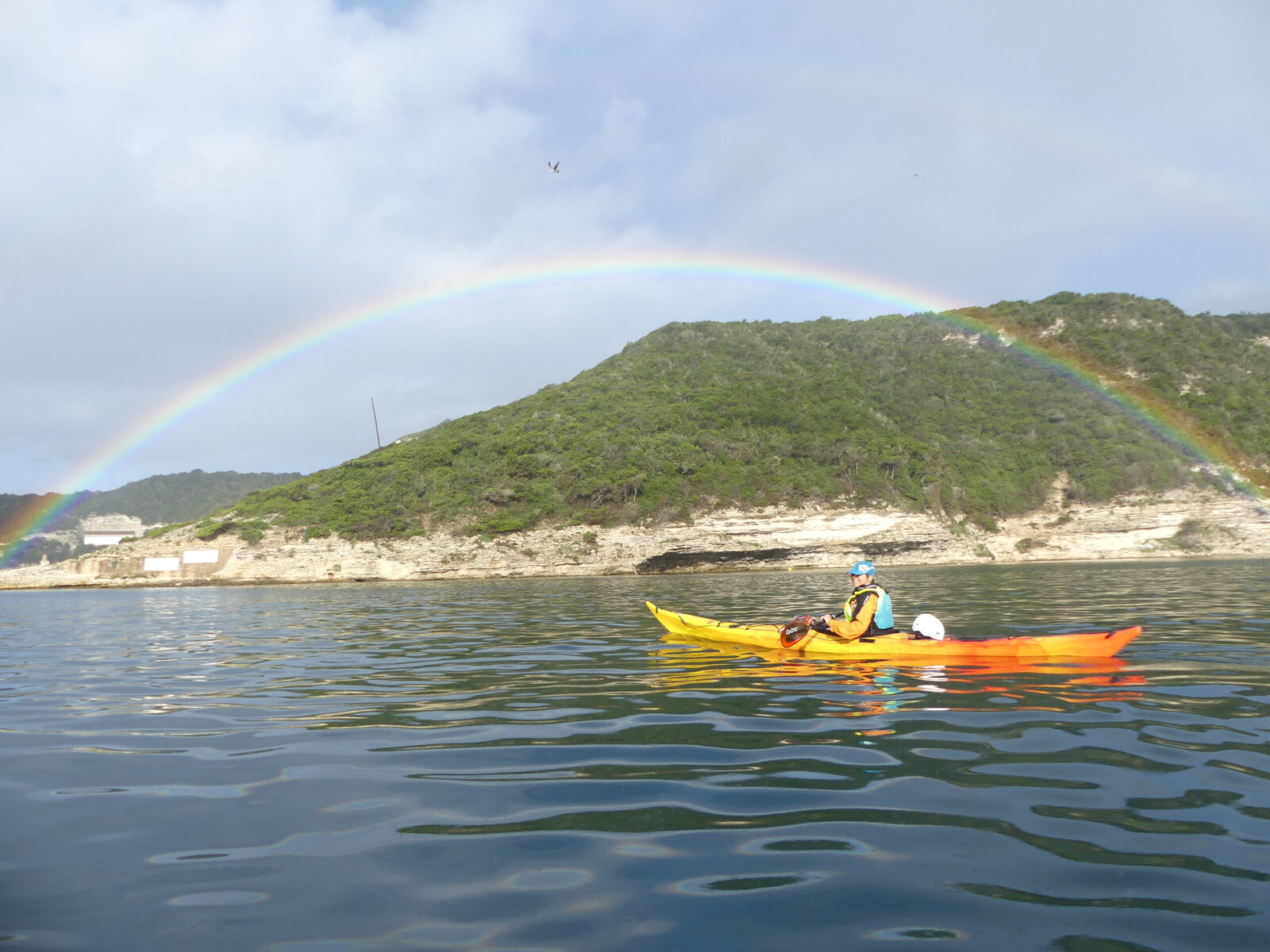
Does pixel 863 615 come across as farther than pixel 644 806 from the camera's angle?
Yes

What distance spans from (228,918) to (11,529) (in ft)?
429

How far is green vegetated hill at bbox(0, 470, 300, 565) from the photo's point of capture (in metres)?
131

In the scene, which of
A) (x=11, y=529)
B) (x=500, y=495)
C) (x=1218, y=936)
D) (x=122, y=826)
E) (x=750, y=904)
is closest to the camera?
(x=1218, y=936)

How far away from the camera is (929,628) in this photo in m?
11.2

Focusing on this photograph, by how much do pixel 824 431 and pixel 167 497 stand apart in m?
136

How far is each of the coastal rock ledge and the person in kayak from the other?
3942cm

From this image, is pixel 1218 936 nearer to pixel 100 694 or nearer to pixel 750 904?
pixel 750 904

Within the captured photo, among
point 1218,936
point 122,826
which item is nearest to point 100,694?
point 122,826

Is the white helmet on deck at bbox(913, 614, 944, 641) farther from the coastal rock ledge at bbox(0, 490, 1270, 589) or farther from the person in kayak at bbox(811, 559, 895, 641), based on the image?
the coastal rock ledge at bbox(0, 490, 1270, 589)

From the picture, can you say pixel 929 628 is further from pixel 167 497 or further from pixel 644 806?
pixel 167 497

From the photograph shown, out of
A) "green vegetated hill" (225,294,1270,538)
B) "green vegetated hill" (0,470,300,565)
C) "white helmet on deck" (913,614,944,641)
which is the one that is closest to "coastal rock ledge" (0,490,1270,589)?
"green vegetated hill" (225,294,1270,538)

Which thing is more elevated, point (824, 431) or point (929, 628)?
point (824, 431)

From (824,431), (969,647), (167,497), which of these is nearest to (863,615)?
(969,647)

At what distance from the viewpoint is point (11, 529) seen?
10744cm
